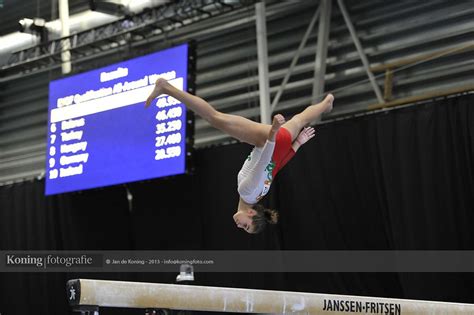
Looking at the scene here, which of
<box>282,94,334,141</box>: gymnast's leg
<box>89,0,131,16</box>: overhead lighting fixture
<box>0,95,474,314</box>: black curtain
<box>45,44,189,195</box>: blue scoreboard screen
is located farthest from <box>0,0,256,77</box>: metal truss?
<box>282,94,334,141</box>: gymnast's leg

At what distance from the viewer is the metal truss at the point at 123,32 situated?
11.0 meters

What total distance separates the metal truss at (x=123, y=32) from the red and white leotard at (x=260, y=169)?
4758 millimetres

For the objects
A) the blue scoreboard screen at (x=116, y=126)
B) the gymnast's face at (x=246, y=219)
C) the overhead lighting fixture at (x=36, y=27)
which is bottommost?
the gymnast's face at (x=246, y=219)

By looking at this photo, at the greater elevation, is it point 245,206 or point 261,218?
point 245,206

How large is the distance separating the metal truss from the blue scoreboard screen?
550 mm

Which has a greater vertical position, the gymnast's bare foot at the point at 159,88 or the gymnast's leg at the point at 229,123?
the gymnast's bare foot at the point at 159,88

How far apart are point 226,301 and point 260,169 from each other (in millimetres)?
1205

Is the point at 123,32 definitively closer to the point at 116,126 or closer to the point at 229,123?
the point at 116,126

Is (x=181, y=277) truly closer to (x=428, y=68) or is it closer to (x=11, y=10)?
(x=428, y=68)

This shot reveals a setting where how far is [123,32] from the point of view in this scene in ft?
37.7

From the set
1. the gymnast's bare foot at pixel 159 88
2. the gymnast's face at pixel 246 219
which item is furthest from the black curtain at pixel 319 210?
the gymnast's bare foot at pixel 159 88

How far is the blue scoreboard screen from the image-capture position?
10.6 m

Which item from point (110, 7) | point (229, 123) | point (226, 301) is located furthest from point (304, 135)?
point (110, 7)

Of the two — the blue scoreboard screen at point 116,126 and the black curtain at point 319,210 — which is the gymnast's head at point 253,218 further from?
the blue scoreboard screen at point 116,126
